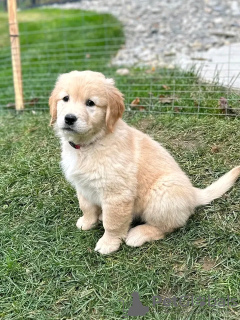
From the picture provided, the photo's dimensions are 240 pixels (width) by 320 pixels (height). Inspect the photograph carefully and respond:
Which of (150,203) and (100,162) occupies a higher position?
(100,162)

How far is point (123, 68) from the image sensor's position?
22.5 feet

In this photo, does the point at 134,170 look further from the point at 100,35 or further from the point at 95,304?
the point at 100,35

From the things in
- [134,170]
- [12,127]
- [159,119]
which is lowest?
[12,127]

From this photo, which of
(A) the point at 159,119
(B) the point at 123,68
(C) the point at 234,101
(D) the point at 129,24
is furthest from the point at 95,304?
(D) the point at 129,24

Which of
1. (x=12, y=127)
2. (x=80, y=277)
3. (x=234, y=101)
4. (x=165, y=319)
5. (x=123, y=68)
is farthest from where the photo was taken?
(x=123, y=68)

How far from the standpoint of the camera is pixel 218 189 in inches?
118

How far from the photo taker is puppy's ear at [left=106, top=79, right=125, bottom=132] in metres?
2.55

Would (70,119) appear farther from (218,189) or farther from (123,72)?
(123,72)

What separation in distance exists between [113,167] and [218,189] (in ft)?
3.14

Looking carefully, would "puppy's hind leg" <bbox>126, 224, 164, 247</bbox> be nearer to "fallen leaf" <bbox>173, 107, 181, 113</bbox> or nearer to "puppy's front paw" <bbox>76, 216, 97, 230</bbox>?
"puppy's front paw" <bbox>76, 216, 97, 230</bbox>

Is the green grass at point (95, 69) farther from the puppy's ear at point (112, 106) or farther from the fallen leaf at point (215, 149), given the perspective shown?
the puppy's ear at point (112, 106)

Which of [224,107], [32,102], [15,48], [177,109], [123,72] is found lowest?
[32,102]

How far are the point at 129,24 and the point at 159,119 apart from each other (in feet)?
25.1

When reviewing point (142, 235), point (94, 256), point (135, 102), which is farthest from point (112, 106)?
point (135, 102)
